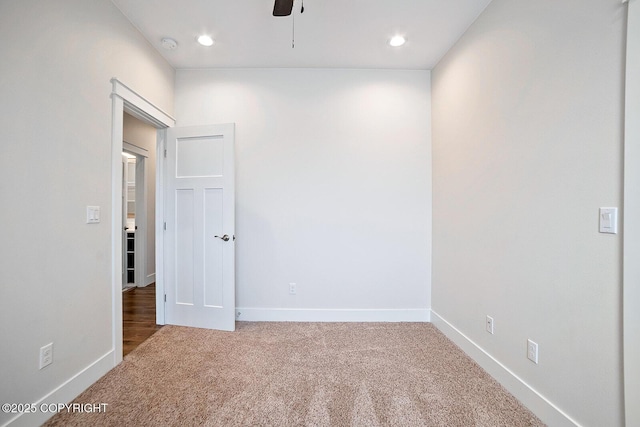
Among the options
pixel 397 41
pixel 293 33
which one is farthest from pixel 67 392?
pixel 397 41

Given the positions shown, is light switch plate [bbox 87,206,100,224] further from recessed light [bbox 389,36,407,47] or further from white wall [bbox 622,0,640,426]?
white wall [bbox 622,0,640,426]

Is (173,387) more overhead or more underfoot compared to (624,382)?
Answer: more underfoot

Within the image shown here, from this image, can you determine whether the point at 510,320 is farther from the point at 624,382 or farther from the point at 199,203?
the point at 199,203

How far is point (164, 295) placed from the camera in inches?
105

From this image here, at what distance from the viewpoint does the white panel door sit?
8.32ft

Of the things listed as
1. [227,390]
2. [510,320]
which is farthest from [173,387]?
[510,320]

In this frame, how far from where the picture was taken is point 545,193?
1472 millimetres

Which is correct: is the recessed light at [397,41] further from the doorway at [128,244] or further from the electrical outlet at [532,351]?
the doorway at [128,244]

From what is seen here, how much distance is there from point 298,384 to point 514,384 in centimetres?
139

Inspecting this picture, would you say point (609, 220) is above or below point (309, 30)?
below

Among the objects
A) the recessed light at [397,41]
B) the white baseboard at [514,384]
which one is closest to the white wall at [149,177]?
the recessed light at [397,41]

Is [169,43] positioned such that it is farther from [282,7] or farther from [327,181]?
[327,181]

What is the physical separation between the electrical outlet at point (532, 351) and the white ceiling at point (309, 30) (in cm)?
236

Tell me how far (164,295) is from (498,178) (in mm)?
3175
